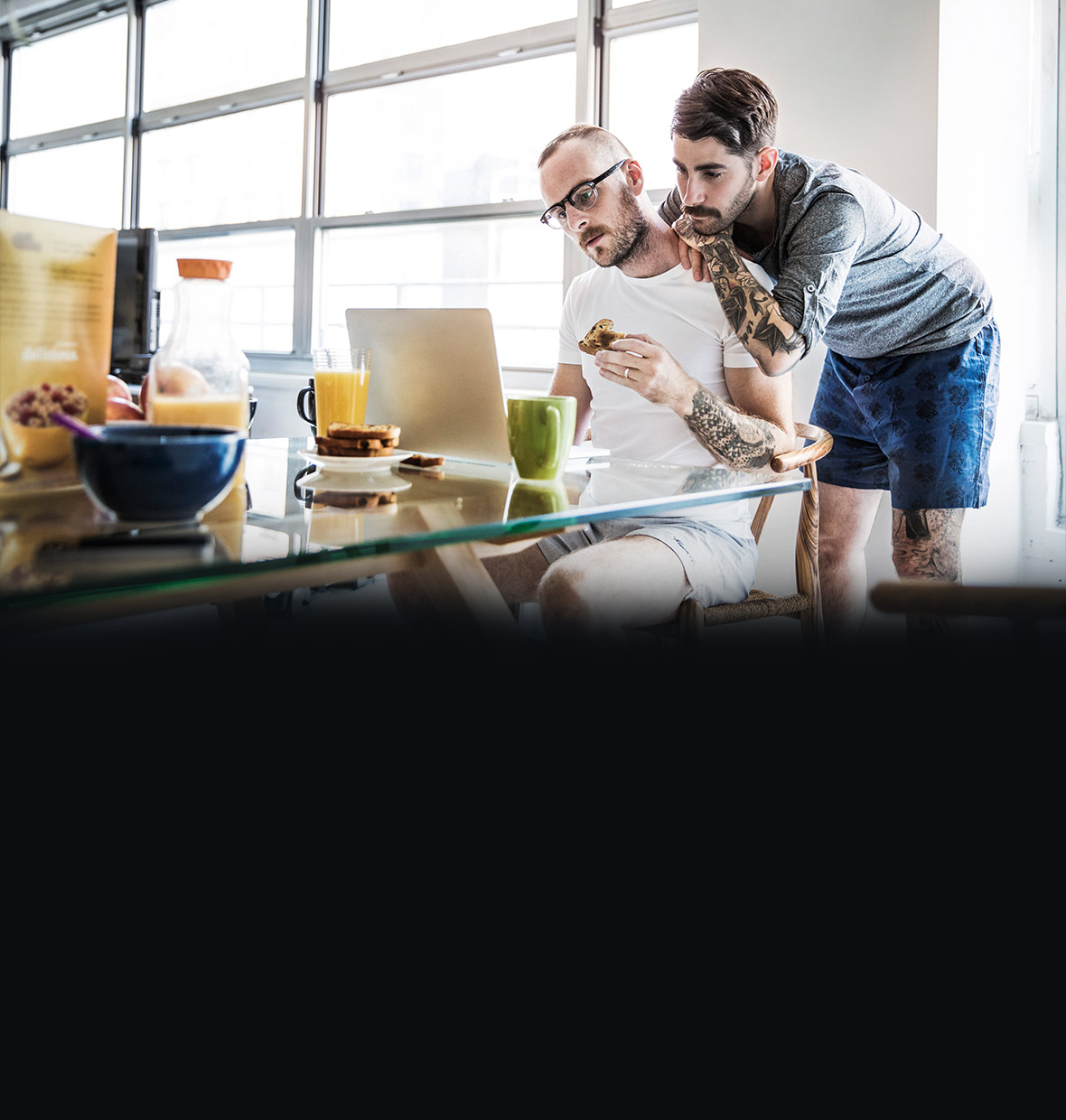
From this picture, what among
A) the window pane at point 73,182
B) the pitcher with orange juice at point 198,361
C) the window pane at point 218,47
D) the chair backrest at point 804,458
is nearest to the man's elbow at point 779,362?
the chair backrest at point 804,458

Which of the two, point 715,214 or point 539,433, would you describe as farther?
point 715,214

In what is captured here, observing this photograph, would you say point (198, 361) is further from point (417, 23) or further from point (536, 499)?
point (417, 23)

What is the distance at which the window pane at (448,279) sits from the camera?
13.2 feet

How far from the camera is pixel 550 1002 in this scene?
0.82 meters

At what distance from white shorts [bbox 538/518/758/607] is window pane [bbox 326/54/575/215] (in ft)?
8.22

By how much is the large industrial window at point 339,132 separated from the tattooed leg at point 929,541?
63.6 inches

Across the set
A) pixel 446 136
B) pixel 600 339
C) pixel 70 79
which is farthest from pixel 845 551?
pixel 70 79

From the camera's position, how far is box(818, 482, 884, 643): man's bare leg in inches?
97.0

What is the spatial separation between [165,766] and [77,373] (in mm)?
453

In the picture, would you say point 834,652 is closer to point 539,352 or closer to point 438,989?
point 438,989

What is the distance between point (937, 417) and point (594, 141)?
920 mm

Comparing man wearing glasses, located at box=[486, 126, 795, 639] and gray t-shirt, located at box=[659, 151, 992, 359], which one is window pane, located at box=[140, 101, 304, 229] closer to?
man wearing glasses, located at box=[486, 126, 795, 639]

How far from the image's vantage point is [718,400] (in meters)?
1.58

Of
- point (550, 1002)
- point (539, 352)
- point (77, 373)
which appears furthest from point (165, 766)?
point (539, 352)
